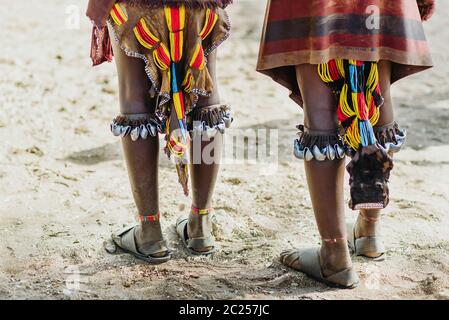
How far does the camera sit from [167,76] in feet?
8.53

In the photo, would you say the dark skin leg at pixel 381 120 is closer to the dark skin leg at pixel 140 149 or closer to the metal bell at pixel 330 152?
the metal bell at pixel 330 152

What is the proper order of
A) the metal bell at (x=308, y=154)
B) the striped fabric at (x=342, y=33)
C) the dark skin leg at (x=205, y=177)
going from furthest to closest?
A: the dark skin leg at (x=205, y=177) < the metal bell at (x=308, y=154) < the striped fabric at (x=342, y=33)

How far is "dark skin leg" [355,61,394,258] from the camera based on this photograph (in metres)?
2.54

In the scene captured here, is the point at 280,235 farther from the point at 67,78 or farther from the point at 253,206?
the point at 67,78

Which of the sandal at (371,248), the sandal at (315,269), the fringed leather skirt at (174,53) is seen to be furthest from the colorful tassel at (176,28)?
the sandal at (371,248)

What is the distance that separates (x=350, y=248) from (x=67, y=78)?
10.3ft

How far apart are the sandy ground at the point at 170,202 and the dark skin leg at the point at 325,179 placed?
0.15 metres

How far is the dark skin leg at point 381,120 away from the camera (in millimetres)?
2545

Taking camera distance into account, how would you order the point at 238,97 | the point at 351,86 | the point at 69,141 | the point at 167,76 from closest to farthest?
1. the point at 351,86
2. the point at 167,76
3. the point at 69,141
4. the point at 238,97

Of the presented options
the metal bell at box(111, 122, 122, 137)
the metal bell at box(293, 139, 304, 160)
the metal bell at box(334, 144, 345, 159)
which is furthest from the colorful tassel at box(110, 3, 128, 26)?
the metal bell at box(334, 144, 345, 159)

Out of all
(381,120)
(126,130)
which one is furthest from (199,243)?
(381,120)

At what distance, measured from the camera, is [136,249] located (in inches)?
113

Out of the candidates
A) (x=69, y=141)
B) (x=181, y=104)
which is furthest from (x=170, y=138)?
(x=69, y=141)

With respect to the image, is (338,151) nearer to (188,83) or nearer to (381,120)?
(381,120)
